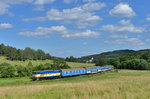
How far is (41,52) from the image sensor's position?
14125 cm

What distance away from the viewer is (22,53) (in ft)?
403

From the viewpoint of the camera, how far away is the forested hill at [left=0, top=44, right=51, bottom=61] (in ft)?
404

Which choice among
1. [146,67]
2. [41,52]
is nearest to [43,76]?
[146,67]

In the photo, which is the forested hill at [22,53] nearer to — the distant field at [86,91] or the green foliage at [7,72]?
the green foliage at [7,72]

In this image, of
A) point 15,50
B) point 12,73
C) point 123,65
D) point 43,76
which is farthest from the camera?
point 15,50

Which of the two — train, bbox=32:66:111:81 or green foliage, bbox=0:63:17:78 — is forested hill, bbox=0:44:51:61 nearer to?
green foliage, bbox=0:63:17:78

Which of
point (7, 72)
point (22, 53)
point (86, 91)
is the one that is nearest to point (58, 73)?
point (7, 72)

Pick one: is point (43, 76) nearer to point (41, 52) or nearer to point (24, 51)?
point (24, 51)

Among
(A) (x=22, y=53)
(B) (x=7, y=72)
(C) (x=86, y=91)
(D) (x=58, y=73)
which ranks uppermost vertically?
(A) (x=22, y=53)

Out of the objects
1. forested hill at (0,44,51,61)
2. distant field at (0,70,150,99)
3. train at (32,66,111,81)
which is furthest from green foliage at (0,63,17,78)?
forested hill at (0,44,51,61)

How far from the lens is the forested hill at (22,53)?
123250 mm

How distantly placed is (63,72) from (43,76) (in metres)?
6.88

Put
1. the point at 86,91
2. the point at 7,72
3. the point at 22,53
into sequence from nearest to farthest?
the point at 86,91 → the point at 7,72 → the point at 22,53

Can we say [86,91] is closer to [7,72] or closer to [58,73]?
[58,73]
